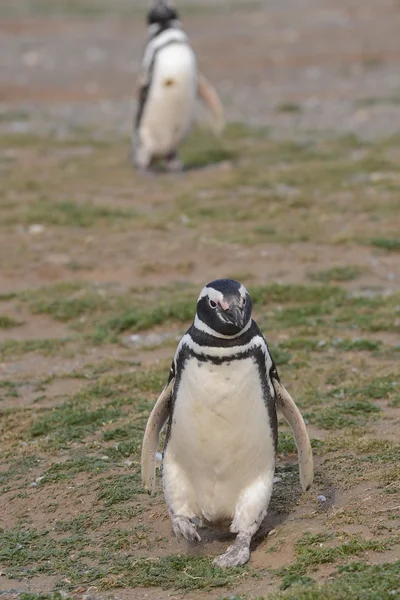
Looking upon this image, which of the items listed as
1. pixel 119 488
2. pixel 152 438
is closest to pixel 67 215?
pixel 119 488

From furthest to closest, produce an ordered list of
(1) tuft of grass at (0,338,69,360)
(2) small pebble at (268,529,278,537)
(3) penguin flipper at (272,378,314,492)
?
1. (1) tuft of grass at (0,338,69,360)
2. (3) penguin flipper at (272,378,314,492)
3. (2) small pebble at (268,529,278,537)

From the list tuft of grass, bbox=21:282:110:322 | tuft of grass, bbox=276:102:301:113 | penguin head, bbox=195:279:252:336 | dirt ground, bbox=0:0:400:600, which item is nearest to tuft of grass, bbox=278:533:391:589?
dirt ground, bbox=0:0:400:600

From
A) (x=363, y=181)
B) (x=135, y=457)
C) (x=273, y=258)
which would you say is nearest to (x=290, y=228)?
(x=273, y=258)

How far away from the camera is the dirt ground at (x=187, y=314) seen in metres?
4.43

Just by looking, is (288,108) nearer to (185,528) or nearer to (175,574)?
(185,528)

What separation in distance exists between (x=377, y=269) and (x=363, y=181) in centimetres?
283

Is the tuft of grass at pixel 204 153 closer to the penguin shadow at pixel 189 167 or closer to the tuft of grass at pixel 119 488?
the penguin shadow at pixel 189 167

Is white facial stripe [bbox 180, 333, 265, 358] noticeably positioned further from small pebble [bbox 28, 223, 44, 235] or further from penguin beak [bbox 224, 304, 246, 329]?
small pebble [bbox 28, 223, 44, 235]

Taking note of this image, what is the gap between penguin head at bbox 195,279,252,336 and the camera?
4.32m

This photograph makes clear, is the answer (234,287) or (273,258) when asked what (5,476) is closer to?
(234,287)

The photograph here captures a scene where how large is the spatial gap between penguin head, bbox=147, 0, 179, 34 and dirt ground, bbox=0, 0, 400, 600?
4.76 ft

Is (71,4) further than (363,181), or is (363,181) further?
(71,4)

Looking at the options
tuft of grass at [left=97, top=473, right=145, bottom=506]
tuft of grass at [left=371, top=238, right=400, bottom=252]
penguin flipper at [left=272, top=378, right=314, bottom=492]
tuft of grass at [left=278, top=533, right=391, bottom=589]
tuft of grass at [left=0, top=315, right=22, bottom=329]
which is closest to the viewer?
tuft of grass at [left=278, top=533, right=391, bottom=589]

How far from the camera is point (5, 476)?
212 inches
